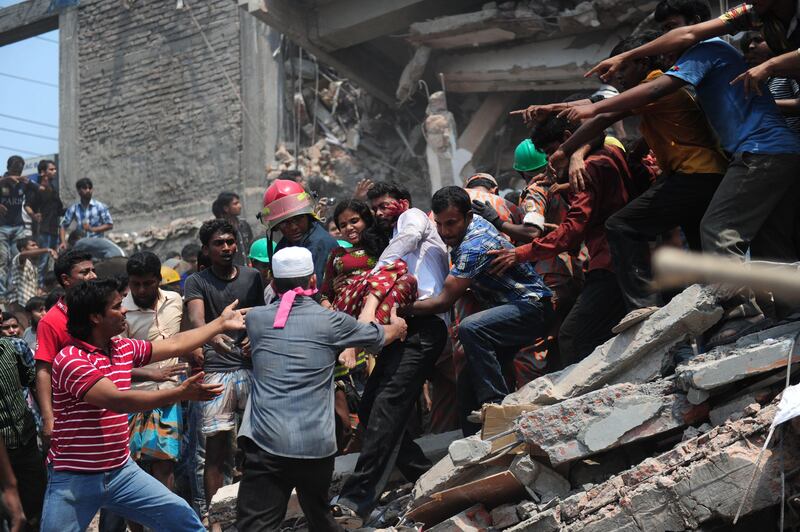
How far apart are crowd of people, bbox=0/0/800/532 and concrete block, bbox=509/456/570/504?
29.9 inches

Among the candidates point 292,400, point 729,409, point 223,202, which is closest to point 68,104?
point 223,202

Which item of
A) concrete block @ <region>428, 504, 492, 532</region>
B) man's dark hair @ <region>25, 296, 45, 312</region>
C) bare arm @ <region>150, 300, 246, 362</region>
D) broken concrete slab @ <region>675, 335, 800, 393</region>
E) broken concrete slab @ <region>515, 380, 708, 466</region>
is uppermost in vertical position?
man's dark hair @ <region>25, 296, 45, 312</region>

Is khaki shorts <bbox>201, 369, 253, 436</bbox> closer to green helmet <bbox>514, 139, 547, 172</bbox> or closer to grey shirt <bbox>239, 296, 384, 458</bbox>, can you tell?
grey shirt <bbox>239, 296, 384, 458</bbox>

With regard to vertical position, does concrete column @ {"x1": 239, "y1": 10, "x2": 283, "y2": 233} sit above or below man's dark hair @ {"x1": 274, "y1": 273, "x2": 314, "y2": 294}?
above

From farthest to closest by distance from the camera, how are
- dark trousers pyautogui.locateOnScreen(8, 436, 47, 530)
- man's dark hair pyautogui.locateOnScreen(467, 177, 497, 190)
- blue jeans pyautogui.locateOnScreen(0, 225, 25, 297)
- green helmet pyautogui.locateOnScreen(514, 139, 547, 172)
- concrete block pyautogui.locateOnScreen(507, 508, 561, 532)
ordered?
blue jeans pyautogui.locateOnScreen(0, 225, 25, 297) < man's dark hair pyautogui.locateOnScreen(467, 177, 497, 190) < green helmet pyautogui.locateOnScreen(514, 139, 547, 172) < dark trousers pyautogui.locateOnScreen(8, 436, 47, 530) < concrete block pyautogui.locateOnScreen(507, 508, 561, 532)

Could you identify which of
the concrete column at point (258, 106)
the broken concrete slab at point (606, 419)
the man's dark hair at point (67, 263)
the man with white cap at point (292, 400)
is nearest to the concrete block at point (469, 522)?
the broken concrete slab at point (606, 419)

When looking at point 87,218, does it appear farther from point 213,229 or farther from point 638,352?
point 638,352

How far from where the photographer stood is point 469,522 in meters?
4.70

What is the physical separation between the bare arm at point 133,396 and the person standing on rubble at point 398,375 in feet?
3.76

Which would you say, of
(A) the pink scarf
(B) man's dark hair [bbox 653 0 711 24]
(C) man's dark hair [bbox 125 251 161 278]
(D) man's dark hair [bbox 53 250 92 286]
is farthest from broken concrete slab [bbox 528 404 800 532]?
(D) man's dark hair [bbox 53 250 92 286]

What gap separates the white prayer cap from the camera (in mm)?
4906

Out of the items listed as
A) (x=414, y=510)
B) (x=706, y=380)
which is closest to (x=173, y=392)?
(x=414, y=510)

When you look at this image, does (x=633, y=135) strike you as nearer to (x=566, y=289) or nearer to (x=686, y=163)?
(x=566, y=289)

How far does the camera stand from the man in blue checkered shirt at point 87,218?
12.0 m
